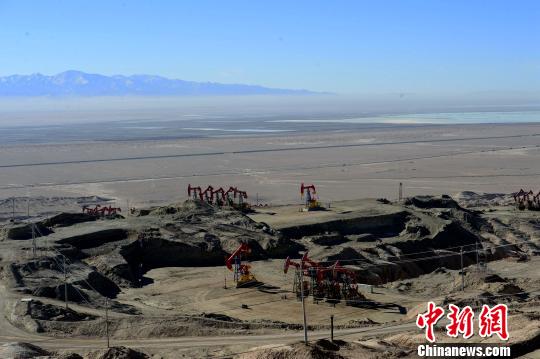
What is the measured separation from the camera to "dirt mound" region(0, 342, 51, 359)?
20.5 metres

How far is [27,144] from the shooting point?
118875 millimetres

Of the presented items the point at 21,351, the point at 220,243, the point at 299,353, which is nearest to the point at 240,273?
the point at 220,243

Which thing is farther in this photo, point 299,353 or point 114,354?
point 114,354

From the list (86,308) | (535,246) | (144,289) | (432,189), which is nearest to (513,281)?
(535,246)

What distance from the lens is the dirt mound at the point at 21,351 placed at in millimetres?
20469

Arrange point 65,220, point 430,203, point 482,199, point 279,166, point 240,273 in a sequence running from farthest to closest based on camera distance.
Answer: point 279,166, point 482,199, point 430,203, point 65,220, point 240,273

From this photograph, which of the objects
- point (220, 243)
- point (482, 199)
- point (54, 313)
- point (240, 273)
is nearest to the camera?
point (54, 313)

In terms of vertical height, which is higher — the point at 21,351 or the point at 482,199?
the point at 21,351

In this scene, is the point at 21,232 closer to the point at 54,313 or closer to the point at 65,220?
the point at 65,220

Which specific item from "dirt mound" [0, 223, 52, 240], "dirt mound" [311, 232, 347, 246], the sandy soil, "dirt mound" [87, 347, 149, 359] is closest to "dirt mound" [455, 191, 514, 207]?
the sandy soil

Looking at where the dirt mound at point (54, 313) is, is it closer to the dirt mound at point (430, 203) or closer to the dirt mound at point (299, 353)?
the dirt mound at point (299, 353)

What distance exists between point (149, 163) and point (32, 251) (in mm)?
54177

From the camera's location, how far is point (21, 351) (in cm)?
2089

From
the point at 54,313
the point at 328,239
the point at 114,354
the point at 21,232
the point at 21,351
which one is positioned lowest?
the point at 328,239
